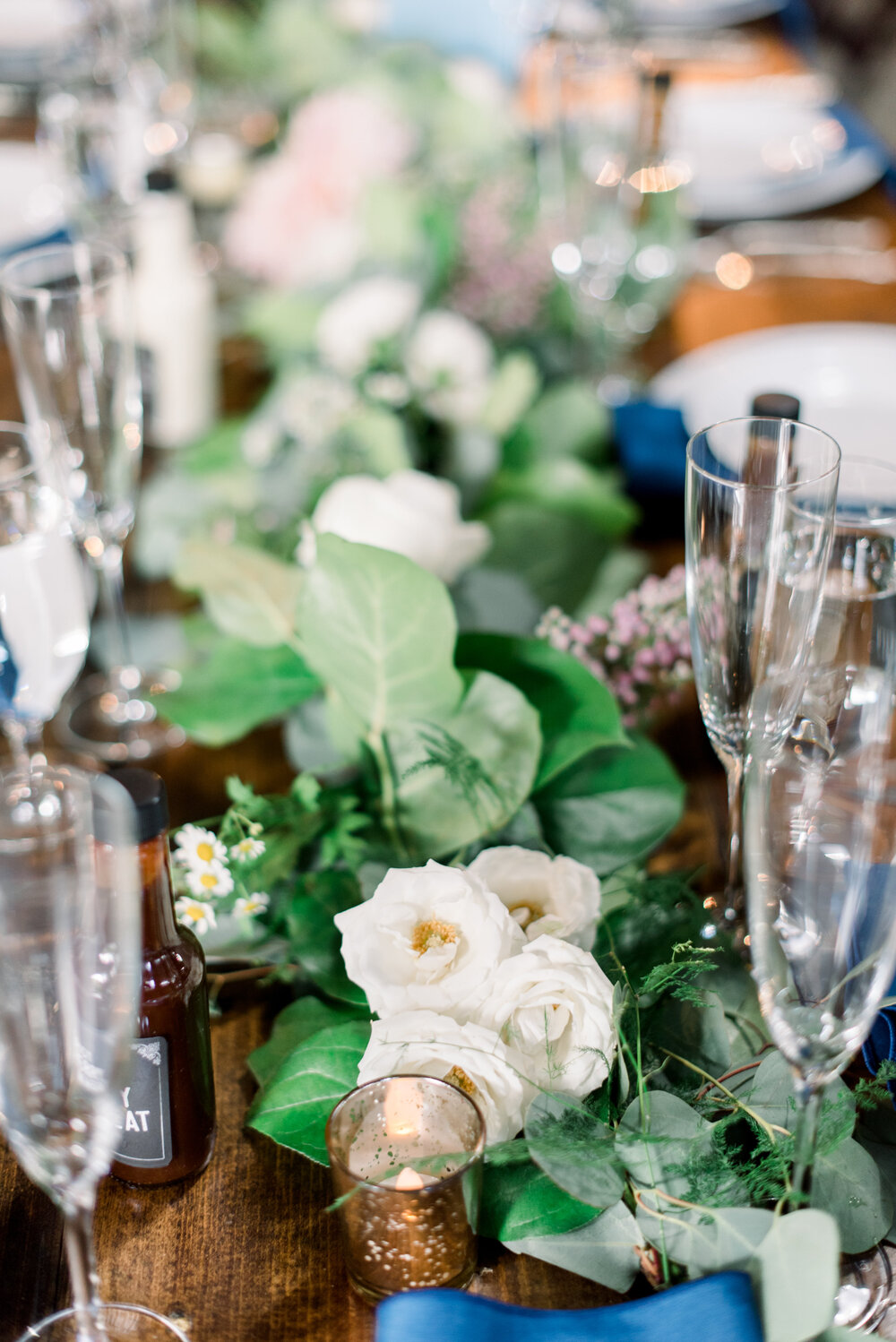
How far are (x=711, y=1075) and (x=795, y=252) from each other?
125 cm

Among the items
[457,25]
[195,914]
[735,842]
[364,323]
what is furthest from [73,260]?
[457,25]

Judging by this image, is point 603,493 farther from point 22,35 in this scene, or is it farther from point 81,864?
point 22,35

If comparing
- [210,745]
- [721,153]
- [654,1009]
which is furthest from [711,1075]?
[721,153]

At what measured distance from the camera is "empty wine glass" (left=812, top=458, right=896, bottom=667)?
0.70 metres

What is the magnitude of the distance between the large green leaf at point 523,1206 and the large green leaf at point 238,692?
0.35 metres

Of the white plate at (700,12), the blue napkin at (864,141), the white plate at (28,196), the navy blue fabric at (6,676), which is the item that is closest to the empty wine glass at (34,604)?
the navy blue fabric at (6,676)

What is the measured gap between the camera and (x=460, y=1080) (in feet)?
1.83

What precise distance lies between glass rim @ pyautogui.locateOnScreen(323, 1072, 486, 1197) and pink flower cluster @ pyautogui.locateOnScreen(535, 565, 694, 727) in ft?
1.10

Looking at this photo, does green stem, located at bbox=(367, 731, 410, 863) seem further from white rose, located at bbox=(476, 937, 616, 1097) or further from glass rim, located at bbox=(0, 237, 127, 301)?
glass rim, located at bbox=(0, 237, 127, 301)

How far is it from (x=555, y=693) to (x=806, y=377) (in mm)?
691

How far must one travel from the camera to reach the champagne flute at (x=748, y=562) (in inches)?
25.1

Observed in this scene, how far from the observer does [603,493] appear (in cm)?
109

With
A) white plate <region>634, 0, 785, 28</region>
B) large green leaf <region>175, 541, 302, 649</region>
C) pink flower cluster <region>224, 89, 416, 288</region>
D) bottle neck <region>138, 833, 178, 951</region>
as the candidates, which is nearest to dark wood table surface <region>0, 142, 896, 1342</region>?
bottle neck <region>138, 833, 178, 951</region>

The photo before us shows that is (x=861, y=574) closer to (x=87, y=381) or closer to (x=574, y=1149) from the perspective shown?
(x=574, y=1149)
